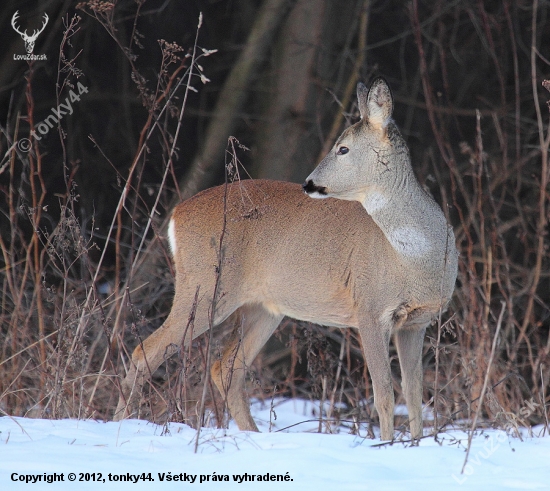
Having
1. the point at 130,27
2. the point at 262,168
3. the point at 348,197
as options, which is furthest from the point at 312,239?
the point at 130,27

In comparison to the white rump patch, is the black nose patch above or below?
above

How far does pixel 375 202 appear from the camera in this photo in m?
5.00

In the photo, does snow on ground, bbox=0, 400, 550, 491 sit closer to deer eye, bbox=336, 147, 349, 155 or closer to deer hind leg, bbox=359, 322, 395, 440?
deer hind leg, bbox=359, 322, 395, 440

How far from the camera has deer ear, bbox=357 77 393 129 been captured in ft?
16.1

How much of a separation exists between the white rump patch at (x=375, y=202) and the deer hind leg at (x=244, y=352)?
1095 millimetres

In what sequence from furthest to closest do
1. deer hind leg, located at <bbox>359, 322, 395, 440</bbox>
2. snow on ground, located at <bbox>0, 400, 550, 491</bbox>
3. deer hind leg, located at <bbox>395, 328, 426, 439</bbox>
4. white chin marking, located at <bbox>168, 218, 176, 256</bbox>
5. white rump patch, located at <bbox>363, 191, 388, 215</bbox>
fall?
white chin marking, located at <bbox>168, 218, 176, 256</bbox>
deer hind leg, located at <bbox>395, 328, 426, 439</bbox>
white rump patch, located at <bbox>363, 191, 388, 215</bbox>
deer hind leg, located at <bbox>359, 322, 395, 440</bbox>
snow on ground, located at <bbox>0, 400, 550, 491</bbox>

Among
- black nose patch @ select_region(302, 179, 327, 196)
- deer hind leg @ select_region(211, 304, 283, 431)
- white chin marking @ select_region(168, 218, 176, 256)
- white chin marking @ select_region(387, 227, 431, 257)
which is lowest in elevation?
deer hind leg @ select_region(211, 304, 283, 431)

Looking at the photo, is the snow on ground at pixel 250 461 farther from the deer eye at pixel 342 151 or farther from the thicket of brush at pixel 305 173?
the deer eye at pixel 342 151

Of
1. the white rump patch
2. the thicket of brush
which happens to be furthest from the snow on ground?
the white rump patch

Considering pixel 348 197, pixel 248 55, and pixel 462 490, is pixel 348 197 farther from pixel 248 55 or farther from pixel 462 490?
pixel 248 55

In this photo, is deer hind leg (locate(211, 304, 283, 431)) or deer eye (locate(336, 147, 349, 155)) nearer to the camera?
deer eye (locate(336, 147, 349, 155))

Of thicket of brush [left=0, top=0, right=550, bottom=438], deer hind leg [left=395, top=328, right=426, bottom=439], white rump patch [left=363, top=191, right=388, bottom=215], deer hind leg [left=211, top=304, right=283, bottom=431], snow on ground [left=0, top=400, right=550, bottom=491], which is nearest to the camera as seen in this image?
snow on ground [left=0, top=400, right=550, bottom=491]

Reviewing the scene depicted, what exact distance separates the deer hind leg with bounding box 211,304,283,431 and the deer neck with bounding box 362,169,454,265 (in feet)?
3.76

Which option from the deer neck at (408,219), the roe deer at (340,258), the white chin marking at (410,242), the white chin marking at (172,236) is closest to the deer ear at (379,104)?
the roe deer at (340,258)
